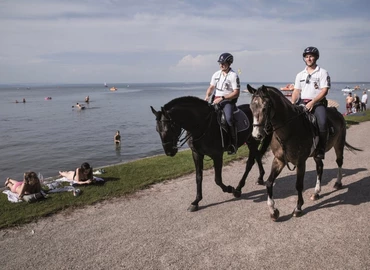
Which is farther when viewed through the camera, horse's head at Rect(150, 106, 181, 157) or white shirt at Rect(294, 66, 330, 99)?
white shirt at Rect(294, 66, 330, 99)

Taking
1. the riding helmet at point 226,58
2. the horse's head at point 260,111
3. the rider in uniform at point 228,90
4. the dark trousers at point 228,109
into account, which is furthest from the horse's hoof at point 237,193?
the riding helmet at point 226,58

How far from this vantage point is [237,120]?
7.77 meters

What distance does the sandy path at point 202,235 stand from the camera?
5004 mm

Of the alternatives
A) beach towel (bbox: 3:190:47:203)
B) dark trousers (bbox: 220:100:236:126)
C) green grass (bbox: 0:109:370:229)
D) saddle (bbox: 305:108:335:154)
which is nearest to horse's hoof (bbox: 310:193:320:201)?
saddle (bbox: 305:108:335:154)

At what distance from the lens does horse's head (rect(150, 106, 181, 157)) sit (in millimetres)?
5992

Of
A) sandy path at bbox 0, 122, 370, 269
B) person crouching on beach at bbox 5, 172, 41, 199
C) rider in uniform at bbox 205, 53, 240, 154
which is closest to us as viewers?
sandy path at bbox 0, 122, 370, 269

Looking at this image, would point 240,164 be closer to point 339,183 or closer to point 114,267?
point 339,183

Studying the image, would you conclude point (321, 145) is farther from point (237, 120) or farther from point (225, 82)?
point (225, 82)

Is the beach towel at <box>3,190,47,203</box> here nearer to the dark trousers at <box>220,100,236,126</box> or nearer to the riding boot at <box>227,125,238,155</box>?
the riding boot at <box>227,125,238,155</box>

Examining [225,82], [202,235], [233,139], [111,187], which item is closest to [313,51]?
[225,82]

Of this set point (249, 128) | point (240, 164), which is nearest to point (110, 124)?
point (240, 164)

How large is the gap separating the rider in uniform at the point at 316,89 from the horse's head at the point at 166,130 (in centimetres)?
326

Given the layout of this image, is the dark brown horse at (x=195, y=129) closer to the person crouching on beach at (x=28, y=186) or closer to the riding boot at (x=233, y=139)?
the riding boot at (x=233, y=139)

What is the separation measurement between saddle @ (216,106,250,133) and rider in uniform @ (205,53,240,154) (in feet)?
0.35
